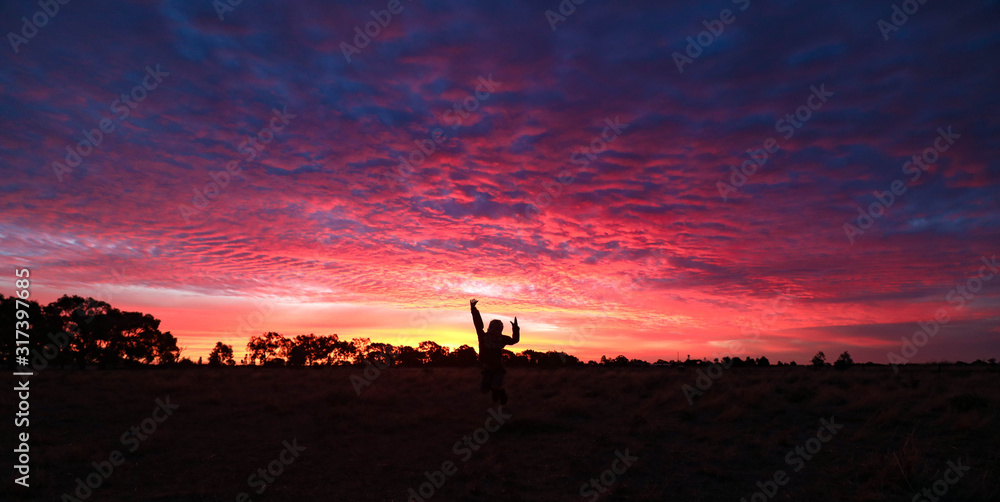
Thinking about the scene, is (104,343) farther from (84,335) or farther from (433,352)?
(433,352)

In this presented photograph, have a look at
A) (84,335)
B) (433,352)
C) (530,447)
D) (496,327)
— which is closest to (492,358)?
(496,327)

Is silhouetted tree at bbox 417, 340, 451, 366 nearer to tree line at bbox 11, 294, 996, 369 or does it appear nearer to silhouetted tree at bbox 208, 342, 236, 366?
tree line at bbox 11, 294, 996, 369

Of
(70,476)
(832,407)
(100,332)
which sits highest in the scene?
(100,332)

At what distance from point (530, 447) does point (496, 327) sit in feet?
9.96

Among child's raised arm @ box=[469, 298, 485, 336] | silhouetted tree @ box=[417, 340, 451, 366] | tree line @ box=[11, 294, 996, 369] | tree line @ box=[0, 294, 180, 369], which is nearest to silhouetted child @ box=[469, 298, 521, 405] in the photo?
child's raised arm @ box=[469, 298, 485, 336]

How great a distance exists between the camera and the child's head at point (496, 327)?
13229 millimetres

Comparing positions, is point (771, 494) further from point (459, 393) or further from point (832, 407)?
point (459, 393)

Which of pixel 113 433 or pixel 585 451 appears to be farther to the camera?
pixel 113 433

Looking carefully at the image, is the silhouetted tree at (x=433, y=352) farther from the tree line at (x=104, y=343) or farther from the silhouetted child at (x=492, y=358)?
the silhouetted child at (x=492, y=358)

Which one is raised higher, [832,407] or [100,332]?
[100,332]

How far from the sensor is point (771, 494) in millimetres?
8875

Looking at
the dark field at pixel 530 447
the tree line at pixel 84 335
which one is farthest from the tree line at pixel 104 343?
the dark field at pixel 530 447

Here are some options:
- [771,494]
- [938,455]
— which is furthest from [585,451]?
[938,455]

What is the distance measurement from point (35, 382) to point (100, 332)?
154 ft
